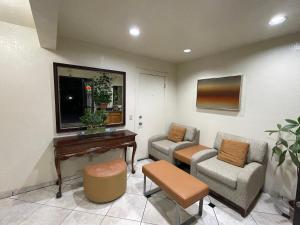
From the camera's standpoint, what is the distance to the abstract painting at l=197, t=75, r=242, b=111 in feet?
8.87

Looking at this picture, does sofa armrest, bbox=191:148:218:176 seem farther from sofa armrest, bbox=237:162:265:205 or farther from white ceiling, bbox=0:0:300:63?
white ceiling, bbox=0:0:300:63

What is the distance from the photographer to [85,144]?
231cm

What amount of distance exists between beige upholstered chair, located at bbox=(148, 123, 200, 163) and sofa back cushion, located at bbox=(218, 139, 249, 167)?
0.77m

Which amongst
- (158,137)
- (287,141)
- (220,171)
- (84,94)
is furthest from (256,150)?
(84,94)

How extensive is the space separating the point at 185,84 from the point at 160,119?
1.09 m

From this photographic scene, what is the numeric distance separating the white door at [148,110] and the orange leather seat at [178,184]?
1238mm

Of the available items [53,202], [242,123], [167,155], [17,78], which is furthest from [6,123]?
[242,123]

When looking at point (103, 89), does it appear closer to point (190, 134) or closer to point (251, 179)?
point (190, 134)

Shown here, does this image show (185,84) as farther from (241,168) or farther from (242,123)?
(241,168)

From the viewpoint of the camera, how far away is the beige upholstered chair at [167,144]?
304 cm

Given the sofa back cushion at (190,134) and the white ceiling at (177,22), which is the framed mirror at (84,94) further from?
the sofa back cushion at (190,134)

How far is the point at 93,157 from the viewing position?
2.79 m

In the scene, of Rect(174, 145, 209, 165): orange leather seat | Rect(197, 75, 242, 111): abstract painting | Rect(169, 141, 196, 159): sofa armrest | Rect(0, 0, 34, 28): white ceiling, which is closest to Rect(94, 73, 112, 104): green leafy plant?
Rect(0, 0, 34, 28): white ceiling

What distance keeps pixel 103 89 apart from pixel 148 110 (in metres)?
1.19
